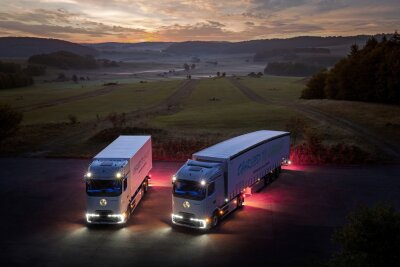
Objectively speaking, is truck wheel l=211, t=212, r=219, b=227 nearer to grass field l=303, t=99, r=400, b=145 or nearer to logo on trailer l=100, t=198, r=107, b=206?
logo on trailer l=100, t=198, r=107, b=206

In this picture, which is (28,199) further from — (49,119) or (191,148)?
(49,119)

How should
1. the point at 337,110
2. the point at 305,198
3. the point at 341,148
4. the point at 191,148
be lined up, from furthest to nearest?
1. the point at 337,110
2. the point at 191,148
3. the point at 341,148
4. the point at 305,198

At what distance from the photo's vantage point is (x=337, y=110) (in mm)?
76438

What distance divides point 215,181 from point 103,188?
22.5 feet

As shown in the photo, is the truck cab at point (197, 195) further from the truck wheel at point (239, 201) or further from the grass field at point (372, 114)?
the grass field at point (372, 114)

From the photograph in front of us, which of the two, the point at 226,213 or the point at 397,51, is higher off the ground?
the point at 397,51

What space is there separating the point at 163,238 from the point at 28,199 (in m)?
13.8

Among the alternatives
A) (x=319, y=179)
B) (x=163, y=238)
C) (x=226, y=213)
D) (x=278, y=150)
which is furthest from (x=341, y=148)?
(x=163, y=238)

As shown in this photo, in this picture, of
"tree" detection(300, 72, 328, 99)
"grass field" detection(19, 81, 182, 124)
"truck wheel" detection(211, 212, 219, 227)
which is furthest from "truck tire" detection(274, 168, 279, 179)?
"tree" detection(300, 72, 328, 99)

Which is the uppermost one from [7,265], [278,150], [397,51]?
[397,51]

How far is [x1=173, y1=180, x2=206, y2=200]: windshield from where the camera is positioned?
2433cm

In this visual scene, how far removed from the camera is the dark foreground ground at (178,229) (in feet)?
73.3

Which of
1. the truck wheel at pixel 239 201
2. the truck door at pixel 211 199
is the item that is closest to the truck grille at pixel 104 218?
the truck door at pixel 211 199

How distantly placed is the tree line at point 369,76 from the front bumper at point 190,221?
6560 centimetres
